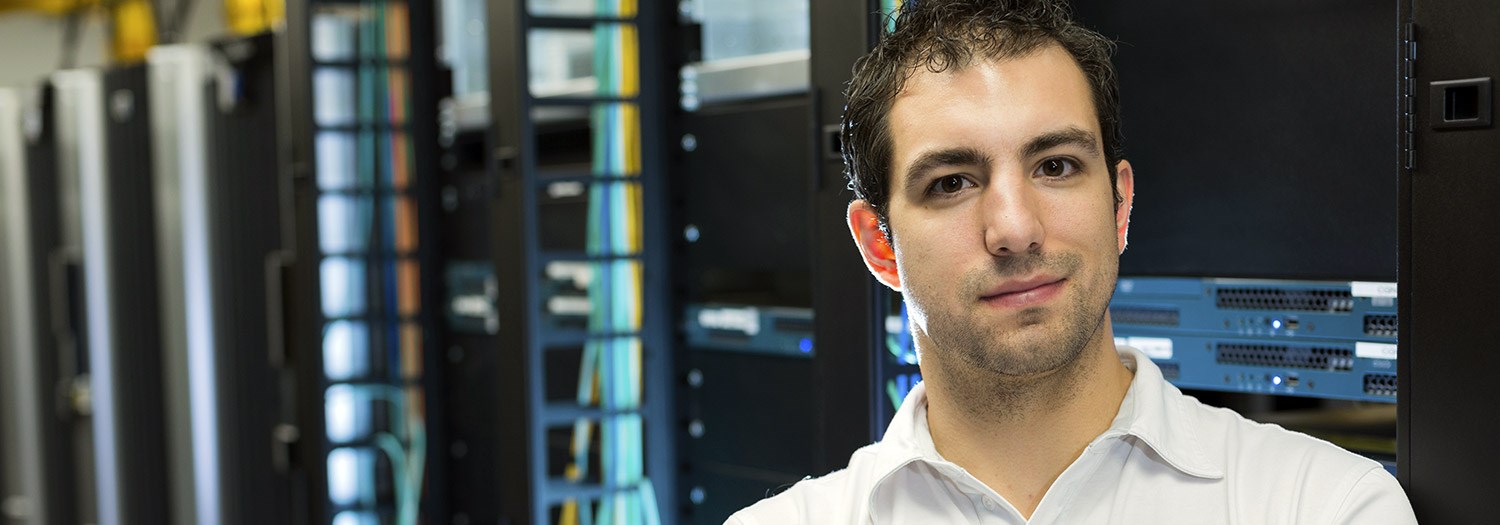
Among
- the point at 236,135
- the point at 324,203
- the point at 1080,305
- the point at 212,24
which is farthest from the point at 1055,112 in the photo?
the point at 212,24

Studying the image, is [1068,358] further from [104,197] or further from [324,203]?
[104,197]

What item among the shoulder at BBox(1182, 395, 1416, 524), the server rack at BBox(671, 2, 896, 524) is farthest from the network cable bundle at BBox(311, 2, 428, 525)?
the shoulder at BBox(1182, 395, 1416, 524)

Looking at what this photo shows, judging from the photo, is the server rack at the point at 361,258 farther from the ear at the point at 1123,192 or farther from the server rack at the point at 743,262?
the ear at the point at 1123,192

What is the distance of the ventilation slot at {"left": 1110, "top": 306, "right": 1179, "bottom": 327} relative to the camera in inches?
68.2

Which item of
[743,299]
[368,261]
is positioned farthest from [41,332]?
[743,299]

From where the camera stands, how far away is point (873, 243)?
58.7 inches

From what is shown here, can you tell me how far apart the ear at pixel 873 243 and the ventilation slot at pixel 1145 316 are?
16.4 inches

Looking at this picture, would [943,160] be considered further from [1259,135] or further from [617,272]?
[617,272]

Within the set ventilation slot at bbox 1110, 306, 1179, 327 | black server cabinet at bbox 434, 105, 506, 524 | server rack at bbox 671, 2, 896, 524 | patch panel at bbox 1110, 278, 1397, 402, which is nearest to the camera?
patch panel at bbox 1110, 278, 1397, 402

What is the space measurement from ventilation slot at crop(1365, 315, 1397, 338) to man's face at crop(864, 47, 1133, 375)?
0.41 meters

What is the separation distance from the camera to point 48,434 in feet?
15.7

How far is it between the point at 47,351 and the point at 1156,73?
415 cm

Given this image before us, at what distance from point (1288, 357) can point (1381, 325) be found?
117mm

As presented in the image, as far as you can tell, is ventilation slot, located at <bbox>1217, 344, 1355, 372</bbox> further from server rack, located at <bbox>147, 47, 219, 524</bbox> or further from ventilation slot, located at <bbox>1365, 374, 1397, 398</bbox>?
server rack, located at <bbox>147, 47, 219, 524</bbox>
